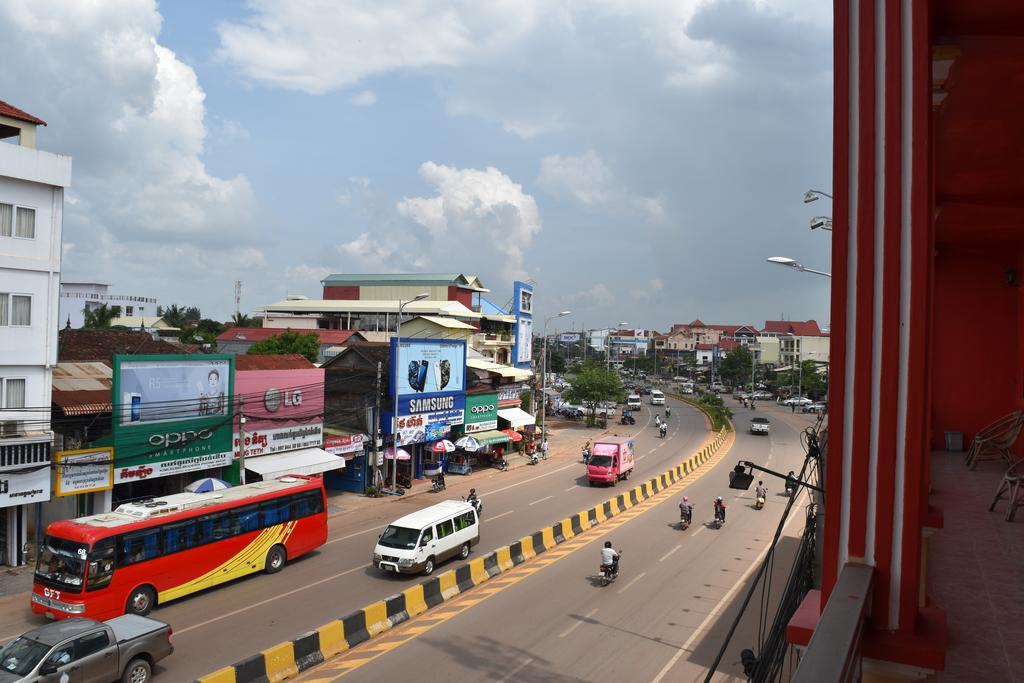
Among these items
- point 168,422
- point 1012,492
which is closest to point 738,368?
point 168,422

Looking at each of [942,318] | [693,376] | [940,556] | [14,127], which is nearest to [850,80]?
[940,556]

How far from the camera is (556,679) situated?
12.5m

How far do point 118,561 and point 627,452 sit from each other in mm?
23183

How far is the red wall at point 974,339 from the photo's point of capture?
12.0 m

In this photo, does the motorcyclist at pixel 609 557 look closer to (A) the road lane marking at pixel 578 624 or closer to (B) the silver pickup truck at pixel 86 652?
(A) the road lane marking at pixel 578 624

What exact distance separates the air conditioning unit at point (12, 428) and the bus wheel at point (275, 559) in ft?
21.9

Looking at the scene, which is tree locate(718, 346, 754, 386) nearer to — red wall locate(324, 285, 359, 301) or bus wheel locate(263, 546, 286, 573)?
red wall locate(324, 285, 359, 301)

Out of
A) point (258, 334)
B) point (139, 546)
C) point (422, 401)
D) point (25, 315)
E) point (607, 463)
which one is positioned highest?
point (258, 334)

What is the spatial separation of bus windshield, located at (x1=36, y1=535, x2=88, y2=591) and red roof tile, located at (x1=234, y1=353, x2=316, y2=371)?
1231 centimetres

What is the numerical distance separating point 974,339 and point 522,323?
52.2 metres

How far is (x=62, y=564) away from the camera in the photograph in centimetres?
1439

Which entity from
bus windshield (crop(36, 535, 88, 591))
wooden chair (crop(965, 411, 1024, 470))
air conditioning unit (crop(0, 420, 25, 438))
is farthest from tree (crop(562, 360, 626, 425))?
wooden chair (crop(965, 411, 1024, 470))

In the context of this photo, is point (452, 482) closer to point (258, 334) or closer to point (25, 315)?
point (25, 315)

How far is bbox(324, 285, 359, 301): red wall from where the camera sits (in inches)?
3364
